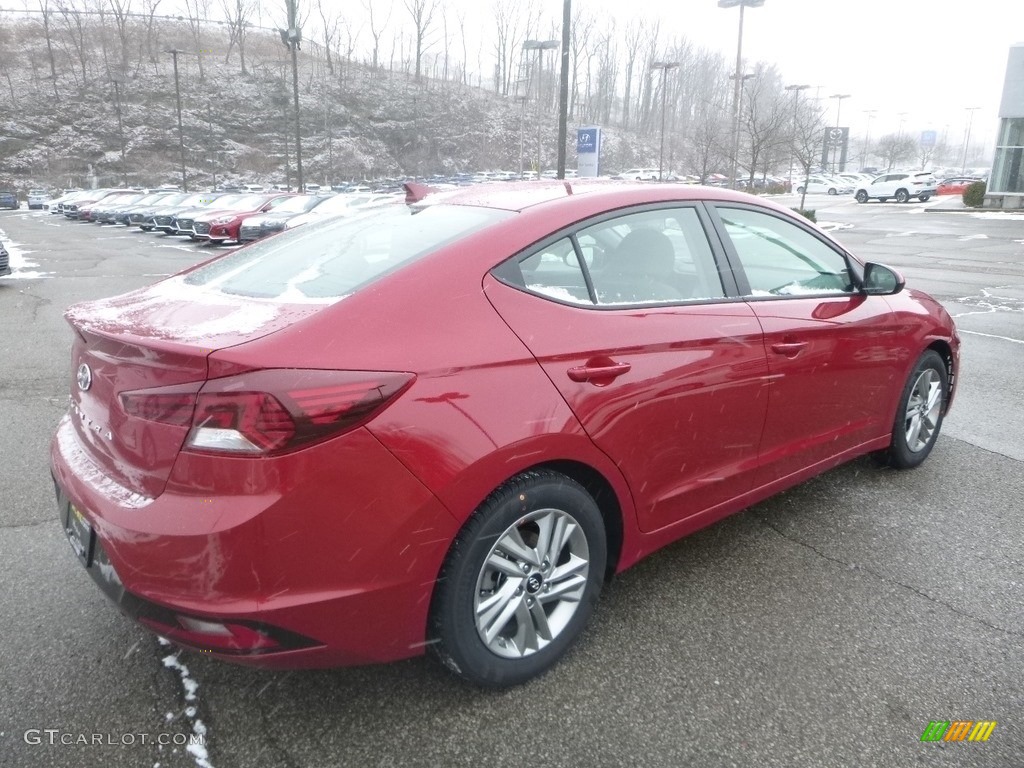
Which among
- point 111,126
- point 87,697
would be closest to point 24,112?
point 111,126

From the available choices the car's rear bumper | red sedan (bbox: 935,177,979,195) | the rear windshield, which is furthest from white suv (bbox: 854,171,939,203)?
the car's rear bumper

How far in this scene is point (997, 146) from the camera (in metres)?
31.3

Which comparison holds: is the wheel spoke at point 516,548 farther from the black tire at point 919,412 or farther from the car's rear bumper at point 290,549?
the black tire at point 919,412

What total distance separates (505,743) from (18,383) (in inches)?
222

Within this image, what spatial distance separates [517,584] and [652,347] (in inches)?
35.2

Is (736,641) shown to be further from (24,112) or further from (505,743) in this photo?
(24,112)

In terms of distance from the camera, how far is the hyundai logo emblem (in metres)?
2.23

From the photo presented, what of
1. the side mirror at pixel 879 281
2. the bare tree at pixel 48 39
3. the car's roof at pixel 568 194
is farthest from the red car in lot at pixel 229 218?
the bare tree at pixel 48 39

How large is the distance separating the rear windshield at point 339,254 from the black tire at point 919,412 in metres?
2.56

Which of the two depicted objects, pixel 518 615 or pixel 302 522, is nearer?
pixel 302 522

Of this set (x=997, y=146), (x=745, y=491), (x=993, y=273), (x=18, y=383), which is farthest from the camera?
(x=997, y=146)

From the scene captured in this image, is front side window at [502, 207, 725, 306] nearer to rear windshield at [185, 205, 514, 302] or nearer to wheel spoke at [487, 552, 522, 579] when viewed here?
rear windshield at [185, 205, 514, 302]

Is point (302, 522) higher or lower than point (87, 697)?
higher

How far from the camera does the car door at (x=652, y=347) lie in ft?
7.51
